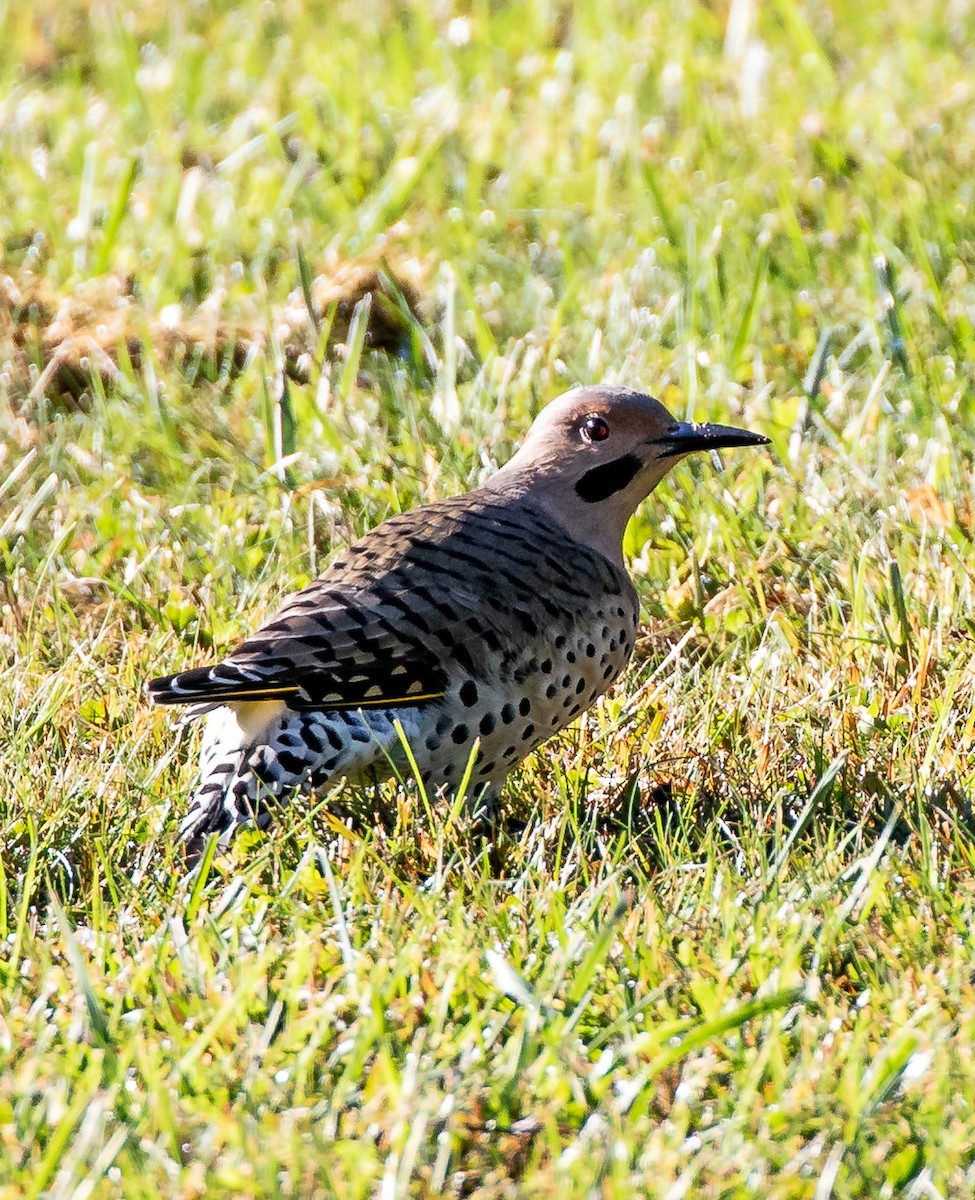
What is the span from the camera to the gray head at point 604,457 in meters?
4.56

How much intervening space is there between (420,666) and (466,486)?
1.37m

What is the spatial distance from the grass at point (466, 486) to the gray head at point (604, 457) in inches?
14.6

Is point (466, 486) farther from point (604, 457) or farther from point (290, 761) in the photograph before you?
point (290, 761)

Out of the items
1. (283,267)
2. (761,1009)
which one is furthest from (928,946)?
(283,267)

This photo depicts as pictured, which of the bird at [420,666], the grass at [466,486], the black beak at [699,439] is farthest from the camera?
the black beak at [699,439]

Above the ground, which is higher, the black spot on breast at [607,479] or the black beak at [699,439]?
the black beak at [699,439]

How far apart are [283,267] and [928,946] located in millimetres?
4164

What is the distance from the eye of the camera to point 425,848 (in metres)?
3.77

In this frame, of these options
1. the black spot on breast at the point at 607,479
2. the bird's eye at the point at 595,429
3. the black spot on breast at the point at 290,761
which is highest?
the bird's eye at the point at 595,429

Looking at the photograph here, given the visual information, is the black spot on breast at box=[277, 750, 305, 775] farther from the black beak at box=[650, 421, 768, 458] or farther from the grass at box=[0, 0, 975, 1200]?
the black beak at box=[650, 421, 768, 458]

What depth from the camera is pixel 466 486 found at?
17.3 ft

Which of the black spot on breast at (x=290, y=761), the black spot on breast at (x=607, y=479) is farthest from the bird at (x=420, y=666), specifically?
the black spot on breast at (x=607, y=479)

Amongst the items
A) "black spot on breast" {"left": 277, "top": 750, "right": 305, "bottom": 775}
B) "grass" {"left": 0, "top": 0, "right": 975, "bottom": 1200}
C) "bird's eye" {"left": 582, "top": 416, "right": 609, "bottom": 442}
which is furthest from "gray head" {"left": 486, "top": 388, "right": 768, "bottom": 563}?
"black spot on breast" {"left": 277, "top": 750, "right": 305, "bottom": 775}

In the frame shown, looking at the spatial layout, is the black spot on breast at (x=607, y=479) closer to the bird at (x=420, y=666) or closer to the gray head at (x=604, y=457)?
the gray head at (x=604, y=457)
